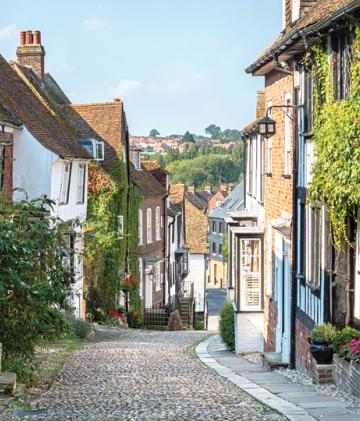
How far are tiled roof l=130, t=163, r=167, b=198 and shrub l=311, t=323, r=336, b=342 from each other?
27750mm

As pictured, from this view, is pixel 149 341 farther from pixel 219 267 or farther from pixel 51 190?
pixel 219 267

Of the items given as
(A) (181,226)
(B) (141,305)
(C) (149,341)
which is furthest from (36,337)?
(A) (181,226)

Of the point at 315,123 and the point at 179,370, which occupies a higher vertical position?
the point at 315,123

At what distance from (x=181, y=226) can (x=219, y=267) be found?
40.2 meters

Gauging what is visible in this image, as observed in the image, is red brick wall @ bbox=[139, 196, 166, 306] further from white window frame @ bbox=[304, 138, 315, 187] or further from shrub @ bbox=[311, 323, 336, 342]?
shrub @ bbox=[311, 323, 336, 342]

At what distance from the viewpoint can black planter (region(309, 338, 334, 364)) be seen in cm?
1359

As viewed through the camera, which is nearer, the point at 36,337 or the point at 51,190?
the point at 36,337

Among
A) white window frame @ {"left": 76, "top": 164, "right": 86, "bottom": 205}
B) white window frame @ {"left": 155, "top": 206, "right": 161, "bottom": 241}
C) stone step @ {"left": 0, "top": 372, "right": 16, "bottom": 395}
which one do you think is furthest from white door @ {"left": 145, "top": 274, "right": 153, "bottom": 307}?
stone step @ {"left": 0, "top": 372, "right": 16, "bottom": 395}

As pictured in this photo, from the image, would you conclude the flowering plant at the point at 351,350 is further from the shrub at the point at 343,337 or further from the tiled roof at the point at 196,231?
the tiled roof at the point at 196,231

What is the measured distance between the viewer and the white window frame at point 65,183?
31.1 metres

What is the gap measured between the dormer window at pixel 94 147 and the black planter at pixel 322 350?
75.9 feet

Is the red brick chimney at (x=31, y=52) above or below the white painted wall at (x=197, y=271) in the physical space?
above

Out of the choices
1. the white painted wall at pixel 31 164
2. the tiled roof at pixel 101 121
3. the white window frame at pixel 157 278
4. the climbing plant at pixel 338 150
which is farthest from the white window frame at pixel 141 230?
the climbing plant at pixel 338 150

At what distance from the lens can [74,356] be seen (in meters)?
20.0
